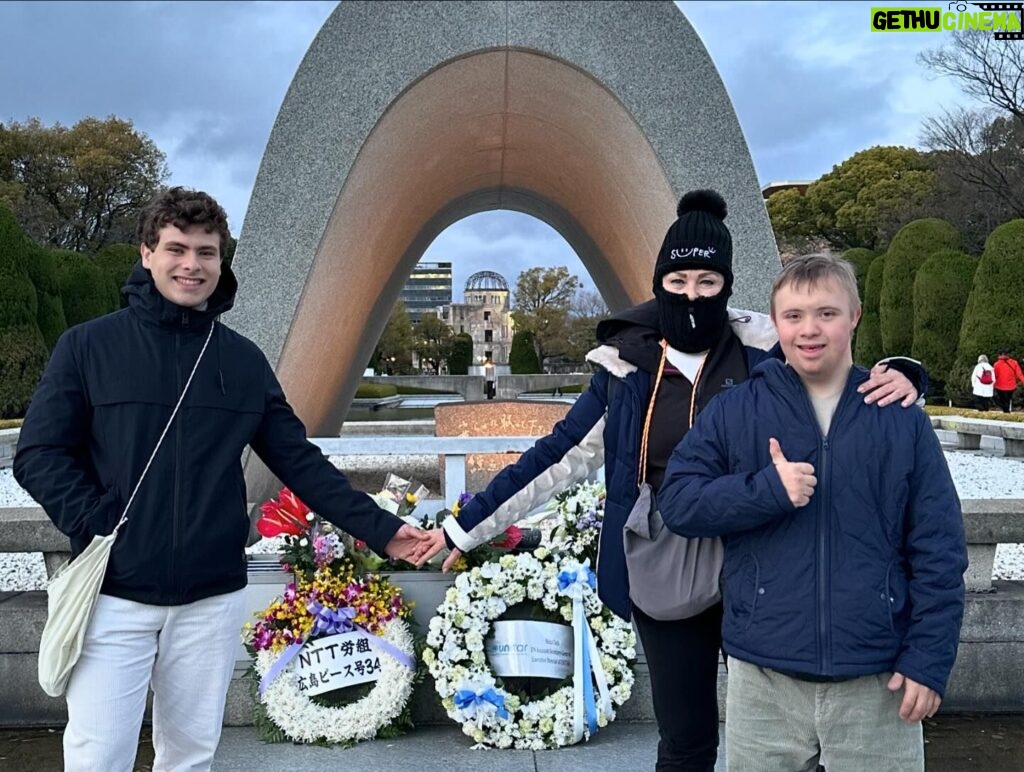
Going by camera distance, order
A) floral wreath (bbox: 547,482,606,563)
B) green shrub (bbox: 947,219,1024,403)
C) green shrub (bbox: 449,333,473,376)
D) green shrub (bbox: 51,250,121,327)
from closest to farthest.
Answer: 1. floral wreath (bbox: 547,482,606,563)
2. green shrub (bbox: 947,219,1024,403)
3. green shrub (bbox: 51,250,121,327)
4. green shrub (bbox: 449,333,473,376)

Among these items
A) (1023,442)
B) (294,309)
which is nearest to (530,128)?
(294,309)

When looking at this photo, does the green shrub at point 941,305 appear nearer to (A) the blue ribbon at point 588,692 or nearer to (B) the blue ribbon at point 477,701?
(A) the blue ribbon at point 588,692

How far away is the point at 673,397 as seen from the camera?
88.5 inches

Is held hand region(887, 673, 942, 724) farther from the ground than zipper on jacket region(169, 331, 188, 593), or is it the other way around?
zipper on jacket region(169, 331, 188, 593)

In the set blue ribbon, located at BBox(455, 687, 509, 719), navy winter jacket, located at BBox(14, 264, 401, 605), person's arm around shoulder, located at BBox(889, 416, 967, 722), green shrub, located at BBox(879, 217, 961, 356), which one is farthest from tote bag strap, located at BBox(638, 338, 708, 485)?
green shrub, located at BBox(879, 217, 961, 356)

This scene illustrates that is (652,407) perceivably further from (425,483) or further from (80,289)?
(80,289)

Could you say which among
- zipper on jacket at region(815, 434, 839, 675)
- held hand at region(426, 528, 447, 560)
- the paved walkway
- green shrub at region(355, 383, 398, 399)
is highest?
zipper on jacket at region(815, 434, 839, 675)

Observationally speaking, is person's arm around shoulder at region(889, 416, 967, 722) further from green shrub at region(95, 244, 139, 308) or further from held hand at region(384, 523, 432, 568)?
green shrub at region(95, 244, 139, 308)

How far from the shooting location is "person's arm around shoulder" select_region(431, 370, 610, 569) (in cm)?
244

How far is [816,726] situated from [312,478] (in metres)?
1.36

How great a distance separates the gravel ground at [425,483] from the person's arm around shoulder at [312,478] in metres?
3.96

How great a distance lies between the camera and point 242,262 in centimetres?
488

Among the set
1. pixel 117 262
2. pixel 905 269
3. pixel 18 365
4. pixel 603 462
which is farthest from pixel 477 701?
pixel 117 262

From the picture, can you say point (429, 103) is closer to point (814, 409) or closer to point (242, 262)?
point (242, 262)
